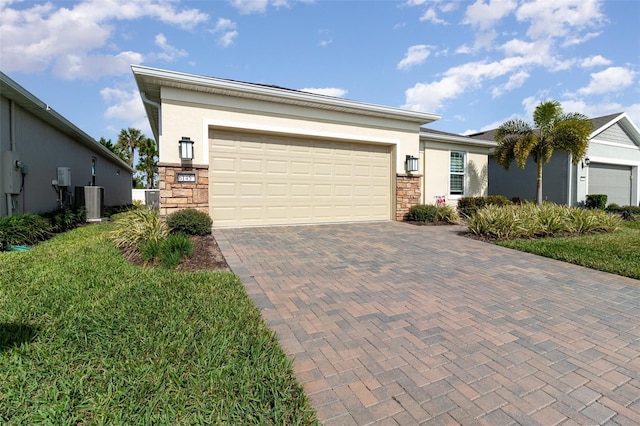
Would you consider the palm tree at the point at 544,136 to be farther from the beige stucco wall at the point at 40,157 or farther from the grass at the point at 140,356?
the beige stucco wall at the point at 40,157

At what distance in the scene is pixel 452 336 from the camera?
2.74 m

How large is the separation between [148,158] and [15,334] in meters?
31.4

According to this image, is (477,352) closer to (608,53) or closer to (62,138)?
(608,53)

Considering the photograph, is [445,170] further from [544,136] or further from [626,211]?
[626,211]

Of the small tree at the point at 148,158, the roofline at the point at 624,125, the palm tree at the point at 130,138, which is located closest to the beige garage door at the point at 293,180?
the roofline at the point at 624,125

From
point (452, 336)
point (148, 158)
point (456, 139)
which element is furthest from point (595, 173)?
point (148, 158)

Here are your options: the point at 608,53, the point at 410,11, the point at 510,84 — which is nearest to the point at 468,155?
the point at 510,84

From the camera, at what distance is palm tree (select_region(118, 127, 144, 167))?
30.1 meters

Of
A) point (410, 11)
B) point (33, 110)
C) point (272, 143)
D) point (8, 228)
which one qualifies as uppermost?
point (410, 11)

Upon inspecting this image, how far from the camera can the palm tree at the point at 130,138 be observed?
30125 mm

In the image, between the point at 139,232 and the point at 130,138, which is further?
the point at 130,138

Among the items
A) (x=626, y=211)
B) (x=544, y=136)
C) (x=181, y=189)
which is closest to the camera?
(x=181, y=189)

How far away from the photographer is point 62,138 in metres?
10.4

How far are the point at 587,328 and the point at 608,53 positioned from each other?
32.5 ft
